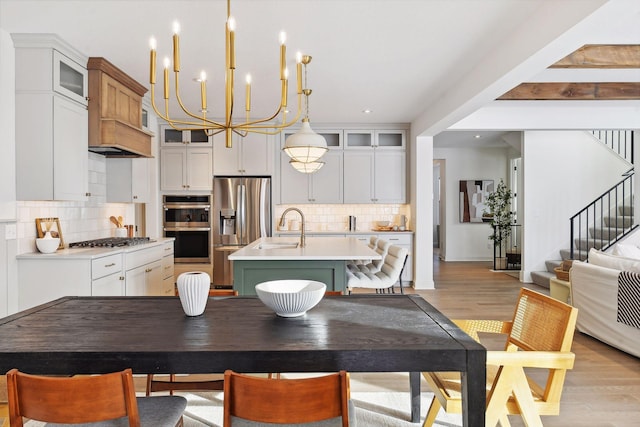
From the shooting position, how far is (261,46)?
12.1ft

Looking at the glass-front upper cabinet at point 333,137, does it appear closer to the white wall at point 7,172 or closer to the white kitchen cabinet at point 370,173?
the white kitchen cabinet at point 370,173

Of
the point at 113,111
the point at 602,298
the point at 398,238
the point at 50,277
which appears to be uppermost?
the point at 113,111

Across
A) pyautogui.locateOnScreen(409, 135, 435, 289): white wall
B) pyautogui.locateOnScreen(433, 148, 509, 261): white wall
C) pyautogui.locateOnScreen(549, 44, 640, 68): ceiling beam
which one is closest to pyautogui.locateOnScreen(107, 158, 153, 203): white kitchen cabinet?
pyautogui.locateOnScreen(409, 135, 435, 289): white wall

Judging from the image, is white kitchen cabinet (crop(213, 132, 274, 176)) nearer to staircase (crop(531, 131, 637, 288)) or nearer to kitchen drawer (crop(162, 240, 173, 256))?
kitchen drawer (crop(162, 240, 173, 256))

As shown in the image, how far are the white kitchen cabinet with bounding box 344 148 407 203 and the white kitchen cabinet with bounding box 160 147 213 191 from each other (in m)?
2.21

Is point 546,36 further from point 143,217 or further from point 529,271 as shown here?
point 143,217

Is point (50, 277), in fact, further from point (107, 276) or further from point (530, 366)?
point (530, 366)

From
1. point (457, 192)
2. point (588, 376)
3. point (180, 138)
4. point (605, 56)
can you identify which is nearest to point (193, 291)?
point (588, 376)

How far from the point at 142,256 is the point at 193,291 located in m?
3.10

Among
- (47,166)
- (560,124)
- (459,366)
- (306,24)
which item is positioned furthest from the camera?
(560,124)

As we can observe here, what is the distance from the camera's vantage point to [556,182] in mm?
7344

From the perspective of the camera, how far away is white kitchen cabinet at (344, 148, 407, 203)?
6.94m

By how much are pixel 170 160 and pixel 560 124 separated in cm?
592

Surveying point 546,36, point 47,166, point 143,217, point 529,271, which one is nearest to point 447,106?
point 546,36
